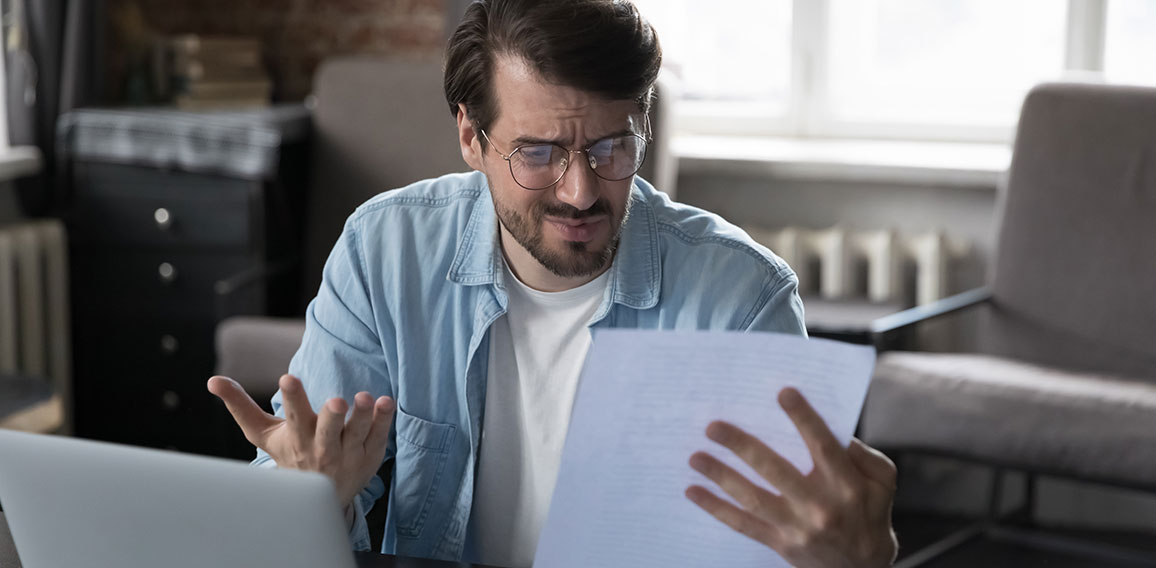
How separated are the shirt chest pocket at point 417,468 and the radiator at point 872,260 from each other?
2037 mm

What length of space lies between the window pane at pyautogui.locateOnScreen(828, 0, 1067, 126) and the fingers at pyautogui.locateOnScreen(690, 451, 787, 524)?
275 cm

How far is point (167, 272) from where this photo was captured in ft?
10.4

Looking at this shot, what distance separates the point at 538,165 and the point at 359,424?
352 millimetres

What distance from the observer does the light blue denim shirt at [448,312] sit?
4.54ft

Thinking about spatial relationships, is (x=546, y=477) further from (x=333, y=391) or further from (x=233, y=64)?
(x=233, y=64)

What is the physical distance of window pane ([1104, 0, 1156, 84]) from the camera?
3357 millimetres

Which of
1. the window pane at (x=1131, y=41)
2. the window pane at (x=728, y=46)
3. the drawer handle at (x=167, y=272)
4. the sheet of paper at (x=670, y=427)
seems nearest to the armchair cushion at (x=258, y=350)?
the drawer handle at (x=167, y=272)

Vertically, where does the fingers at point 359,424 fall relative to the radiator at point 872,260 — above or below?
above

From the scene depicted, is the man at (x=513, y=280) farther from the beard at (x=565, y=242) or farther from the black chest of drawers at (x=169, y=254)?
the black chest of drawers at (x=169, y=254)

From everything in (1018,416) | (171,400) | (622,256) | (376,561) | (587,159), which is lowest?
(171,400)

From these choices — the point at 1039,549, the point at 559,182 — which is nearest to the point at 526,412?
the point at 559,182

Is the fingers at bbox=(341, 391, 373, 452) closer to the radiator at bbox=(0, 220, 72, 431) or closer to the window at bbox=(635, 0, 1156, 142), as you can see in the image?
the radiator at bbox=(0, 220, 72, 431)

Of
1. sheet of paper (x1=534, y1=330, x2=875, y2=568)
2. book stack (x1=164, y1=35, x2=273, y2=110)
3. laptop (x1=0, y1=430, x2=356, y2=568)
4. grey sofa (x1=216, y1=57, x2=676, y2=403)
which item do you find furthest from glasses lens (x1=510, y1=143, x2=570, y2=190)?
book stack (x1=164, y1=35, x2=273, y2=110)

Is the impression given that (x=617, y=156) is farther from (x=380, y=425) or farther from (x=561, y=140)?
(x=380, y=425)
